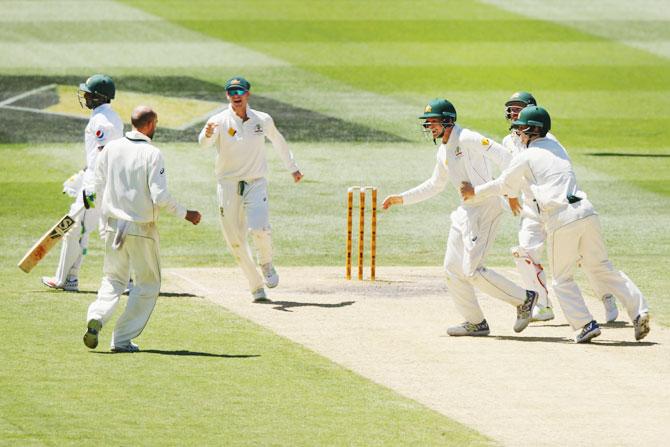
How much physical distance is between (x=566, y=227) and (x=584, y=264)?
0.39m

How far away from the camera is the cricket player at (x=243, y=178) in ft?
44.8

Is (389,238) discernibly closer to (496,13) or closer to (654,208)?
(654,208)

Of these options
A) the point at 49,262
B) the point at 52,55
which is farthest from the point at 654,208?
the point at 52,55

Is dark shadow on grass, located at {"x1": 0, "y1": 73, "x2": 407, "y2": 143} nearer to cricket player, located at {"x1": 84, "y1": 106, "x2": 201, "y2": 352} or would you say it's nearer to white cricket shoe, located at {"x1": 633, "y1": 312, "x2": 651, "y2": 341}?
cricket player, located at {"x1": 84, "y1": 106, "x2": 201, "y2": 352}

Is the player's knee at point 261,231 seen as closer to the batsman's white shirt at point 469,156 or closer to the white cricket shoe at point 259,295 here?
the white cricket shoe at point 259,295

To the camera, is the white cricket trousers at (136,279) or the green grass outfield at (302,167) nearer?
the green grass outfield at (302,167)

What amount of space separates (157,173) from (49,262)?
17.5ft

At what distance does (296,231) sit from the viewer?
17828 mm

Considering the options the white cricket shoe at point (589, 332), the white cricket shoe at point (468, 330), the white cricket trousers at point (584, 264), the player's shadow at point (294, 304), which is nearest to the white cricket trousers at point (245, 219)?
the player's shadow at point (294, 304)

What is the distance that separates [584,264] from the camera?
11812 mm

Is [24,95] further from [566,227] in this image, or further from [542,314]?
[566,227]

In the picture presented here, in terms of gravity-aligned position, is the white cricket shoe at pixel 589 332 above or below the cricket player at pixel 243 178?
below

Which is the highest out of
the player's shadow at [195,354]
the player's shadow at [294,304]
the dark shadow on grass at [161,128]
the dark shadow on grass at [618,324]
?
the dark shadow on grass at [161,128]

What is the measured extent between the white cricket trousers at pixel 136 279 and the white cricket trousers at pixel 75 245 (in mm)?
2801
